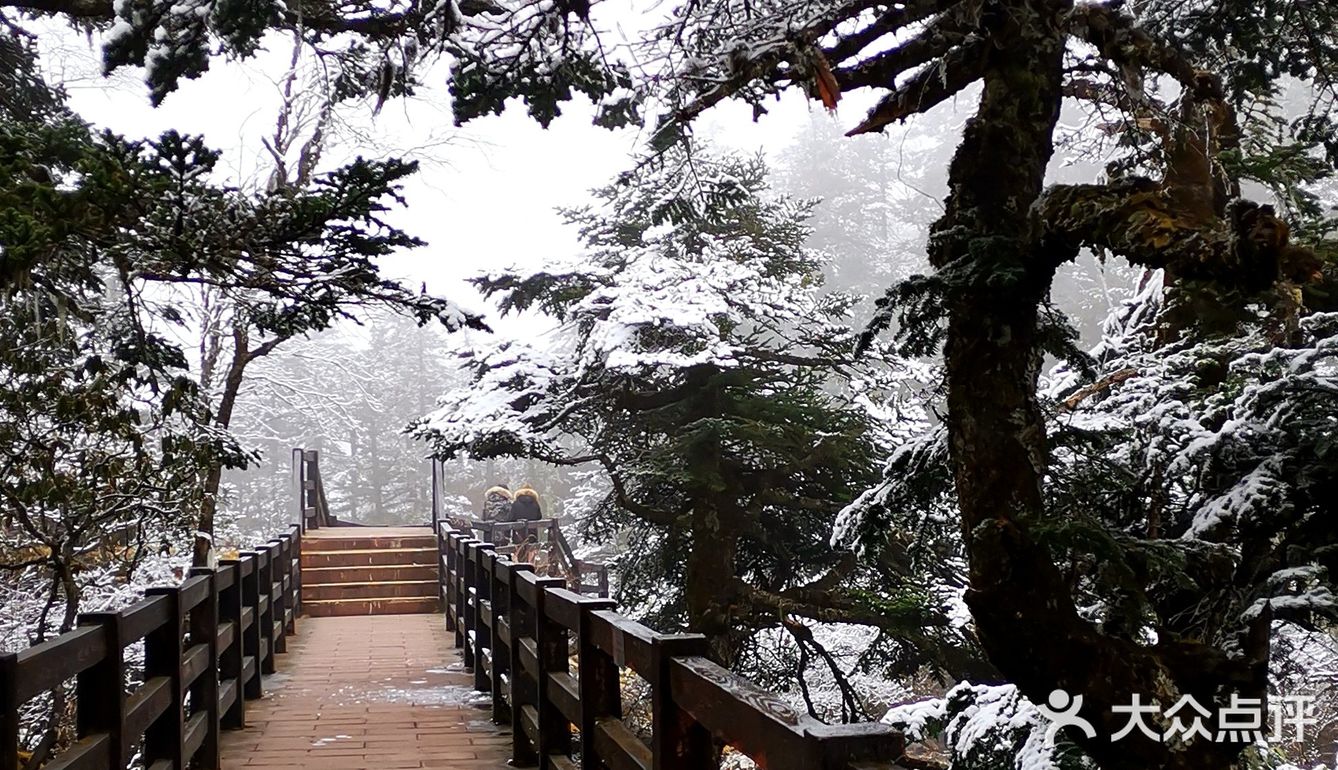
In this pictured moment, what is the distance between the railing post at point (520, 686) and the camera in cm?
602

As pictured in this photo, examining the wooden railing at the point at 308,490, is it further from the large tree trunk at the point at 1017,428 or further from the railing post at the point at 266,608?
the large tree trunk at the point at 1017,428

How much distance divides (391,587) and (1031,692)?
1330 cm

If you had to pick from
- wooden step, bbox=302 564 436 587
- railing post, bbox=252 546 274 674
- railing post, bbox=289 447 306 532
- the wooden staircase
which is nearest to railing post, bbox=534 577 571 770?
railing post, bbox=252 546 274 674

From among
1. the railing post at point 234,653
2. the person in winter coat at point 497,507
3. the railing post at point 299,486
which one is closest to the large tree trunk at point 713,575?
A: the railing post at point 234,653

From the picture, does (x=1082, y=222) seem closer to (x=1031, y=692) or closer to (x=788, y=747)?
(x=1031, y=692)

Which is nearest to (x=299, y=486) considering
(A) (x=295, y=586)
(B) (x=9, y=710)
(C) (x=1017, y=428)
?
(A) (x=295, y=586)

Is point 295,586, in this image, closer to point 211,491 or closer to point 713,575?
point 211,491

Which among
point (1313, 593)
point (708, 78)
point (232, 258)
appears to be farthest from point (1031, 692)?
point (232, 258)

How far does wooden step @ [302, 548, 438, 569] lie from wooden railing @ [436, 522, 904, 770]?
8.90 meters

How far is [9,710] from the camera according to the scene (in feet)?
10.3

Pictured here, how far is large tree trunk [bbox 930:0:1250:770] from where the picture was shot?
395cm

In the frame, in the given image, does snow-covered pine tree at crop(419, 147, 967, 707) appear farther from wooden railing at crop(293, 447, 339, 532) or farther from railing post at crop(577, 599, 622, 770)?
wooden railing at crop(293, 447, 339, 532)

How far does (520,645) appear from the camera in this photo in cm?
605

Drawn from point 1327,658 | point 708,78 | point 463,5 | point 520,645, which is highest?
point 463,5
